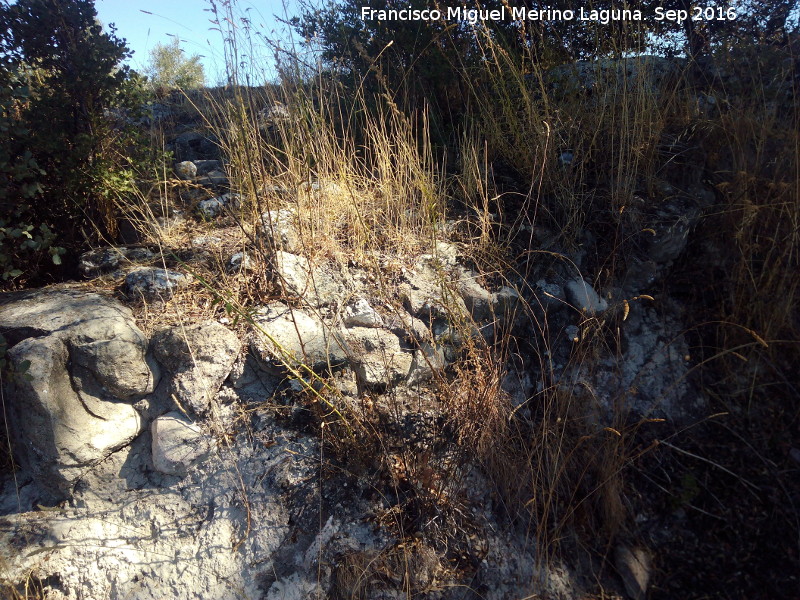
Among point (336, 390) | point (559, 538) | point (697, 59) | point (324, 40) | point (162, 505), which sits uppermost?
point (324, 40)

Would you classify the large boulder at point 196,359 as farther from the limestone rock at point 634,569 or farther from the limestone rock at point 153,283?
the limestone rock at point 634,569

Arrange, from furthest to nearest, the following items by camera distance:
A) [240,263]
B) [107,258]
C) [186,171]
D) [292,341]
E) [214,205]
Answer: [186,171] → [214,205] → [107,258] → [240,263] → [292,341]

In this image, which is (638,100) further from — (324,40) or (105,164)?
(105,164)

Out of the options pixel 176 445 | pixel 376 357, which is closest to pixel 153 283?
pixel 176 445

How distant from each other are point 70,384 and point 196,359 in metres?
0.52

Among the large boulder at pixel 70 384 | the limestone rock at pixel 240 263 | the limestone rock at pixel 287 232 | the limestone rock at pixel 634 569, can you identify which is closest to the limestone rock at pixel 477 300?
the limestone rock at pixel 287 232

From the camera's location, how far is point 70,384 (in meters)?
2.22

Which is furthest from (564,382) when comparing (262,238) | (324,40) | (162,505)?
(324,40)

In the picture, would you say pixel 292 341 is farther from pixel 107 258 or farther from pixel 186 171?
pixel 186 171

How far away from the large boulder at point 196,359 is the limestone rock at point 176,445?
0.28 ft

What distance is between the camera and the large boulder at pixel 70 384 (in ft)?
6.98

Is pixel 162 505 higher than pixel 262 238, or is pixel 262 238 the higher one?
pixel 262 238

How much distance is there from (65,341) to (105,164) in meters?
1.11

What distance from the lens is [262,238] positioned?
8.66ft
